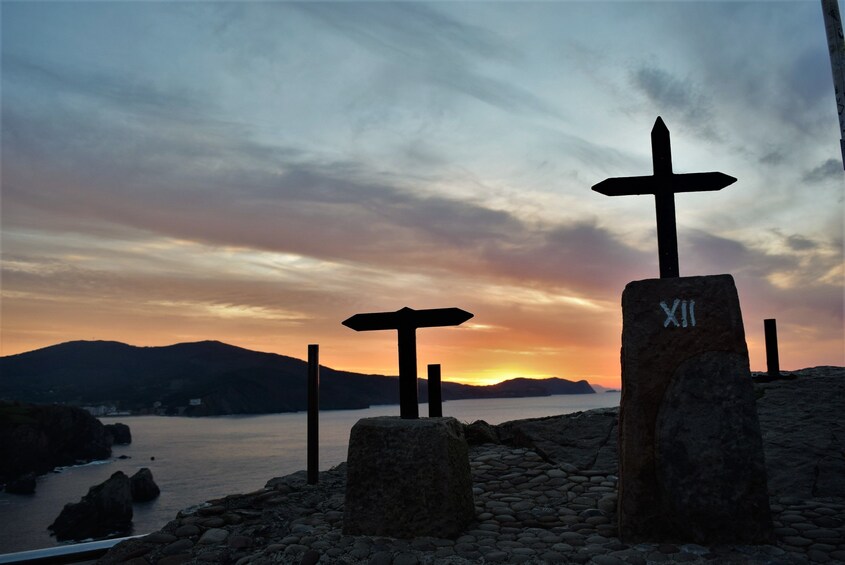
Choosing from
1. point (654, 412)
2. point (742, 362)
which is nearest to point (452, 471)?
point (654, 412)

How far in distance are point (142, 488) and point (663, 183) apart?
76355mm

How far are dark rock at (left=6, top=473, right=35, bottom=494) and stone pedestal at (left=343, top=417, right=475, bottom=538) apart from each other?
98647 mm

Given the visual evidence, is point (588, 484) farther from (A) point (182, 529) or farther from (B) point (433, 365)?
(A) point (182, 529)

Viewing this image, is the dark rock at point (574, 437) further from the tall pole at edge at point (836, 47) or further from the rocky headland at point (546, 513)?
the tall pole at edge at point (836, 47)

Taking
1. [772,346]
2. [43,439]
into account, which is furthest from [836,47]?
[43,439]

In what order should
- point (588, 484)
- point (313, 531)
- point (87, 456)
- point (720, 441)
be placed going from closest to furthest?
1. point (720, 441)
2. point (313, 531)
3. point (588, 484)
4. point (87, 456)

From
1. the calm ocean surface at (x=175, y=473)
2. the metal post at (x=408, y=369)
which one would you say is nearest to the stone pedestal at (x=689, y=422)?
the metal post at (x=408, y=369)

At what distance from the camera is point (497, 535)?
266 inches

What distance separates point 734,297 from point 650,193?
1.71 m

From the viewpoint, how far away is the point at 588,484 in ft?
29.0

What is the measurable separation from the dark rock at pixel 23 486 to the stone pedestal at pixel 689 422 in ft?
331

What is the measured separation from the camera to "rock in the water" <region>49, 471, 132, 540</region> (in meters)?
55.2

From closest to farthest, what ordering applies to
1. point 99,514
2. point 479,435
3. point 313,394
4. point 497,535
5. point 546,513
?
point 497,535 → point 546,513 → point 313,394 → point 479,435 → point 99,514

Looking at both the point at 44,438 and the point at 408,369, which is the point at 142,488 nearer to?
the point at 44,438
